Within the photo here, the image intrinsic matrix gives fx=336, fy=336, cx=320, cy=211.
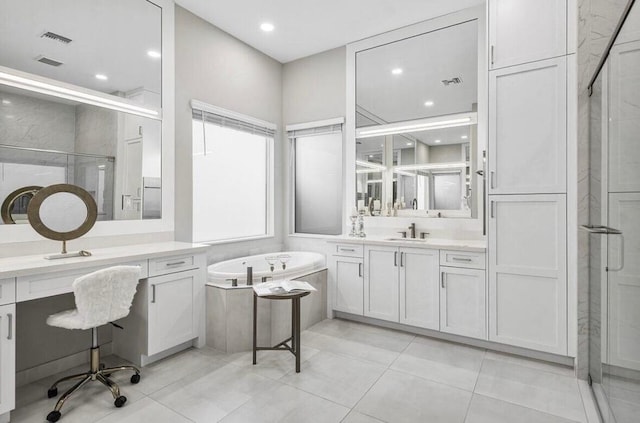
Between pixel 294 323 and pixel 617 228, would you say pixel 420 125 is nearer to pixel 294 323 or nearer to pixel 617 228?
pixel 617 228

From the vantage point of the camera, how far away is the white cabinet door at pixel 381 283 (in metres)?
3.36

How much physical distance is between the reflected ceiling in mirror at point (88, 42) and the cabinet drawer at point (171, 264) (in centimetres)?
151

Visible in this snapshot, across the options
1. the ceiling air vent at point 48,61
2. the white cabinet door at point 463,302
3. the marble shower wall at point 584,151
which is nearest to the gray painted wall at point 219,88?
the ceiling air vent at point 48,61

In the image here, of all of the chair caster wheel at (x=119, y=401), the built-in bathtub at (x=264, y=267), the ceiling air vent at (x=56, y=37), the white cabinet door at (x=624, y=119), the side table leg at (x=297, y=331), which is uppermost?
the ceiling air vent at (x=56, y=37)

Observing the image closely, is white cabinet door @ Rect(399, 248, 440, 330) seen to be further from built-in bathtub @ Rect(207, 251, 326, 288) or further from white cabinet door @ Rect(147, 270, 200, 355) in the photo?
white cabinet door @ Rect(147, 270, 200, 355)

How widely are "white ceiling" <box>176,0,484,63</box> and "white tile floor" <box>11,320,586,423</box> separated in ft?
10.8

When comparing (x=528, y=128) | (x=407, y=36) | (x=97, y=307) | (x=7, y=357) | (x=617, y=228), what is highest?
(x=407, y=36)

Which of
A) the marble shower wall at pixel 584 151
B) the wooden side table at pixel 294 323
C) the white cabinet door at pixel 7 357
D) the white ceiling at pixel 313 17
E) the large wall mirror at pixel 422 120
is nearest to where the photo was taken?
the white cabinet door at pixel 7 357

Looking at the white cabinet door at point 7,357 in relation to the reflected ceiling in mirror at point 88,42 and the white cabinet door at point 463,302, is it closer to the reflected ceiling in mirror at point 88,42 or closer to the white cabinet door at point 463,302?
the reflected ceiling in mirror at point 88,42

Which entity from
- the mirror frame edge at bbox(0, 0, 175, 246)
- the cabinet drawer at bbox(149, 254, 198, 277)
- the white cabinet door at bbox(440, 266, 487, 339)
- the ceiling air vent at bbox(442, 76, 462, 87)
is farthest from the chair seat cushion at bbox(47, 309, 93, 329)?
the ceiling air vent at bbox(442, 76, 462, 87)

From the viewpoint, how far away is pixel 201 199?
3738mm

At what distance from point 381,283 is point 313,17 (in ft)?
9.47

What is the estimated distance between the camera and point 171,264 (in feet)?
8.96

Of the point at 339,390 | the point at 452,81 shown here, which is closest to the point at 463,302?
the point at 339,390
